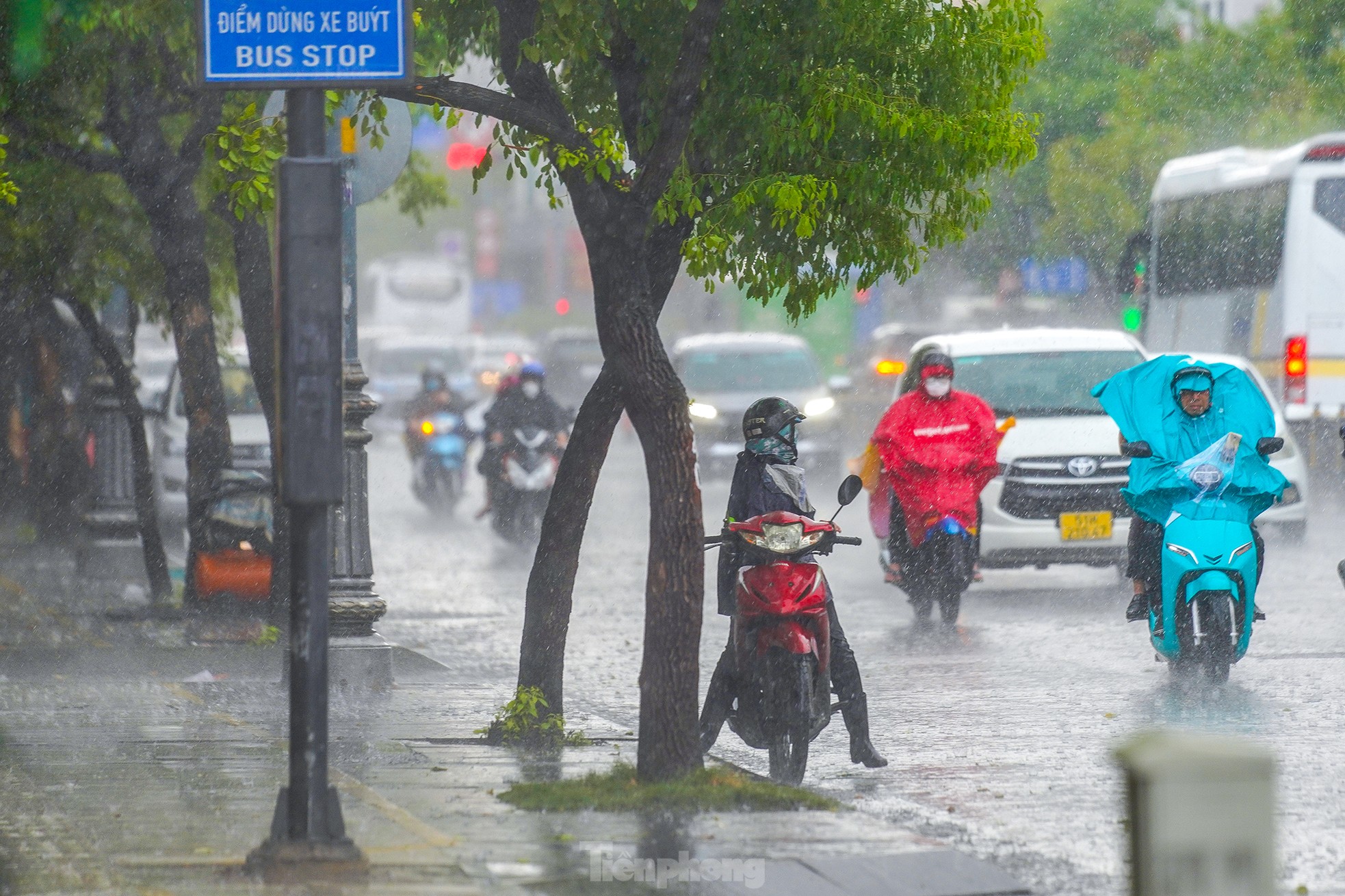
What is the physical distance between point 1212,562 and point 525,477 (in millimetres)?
10640

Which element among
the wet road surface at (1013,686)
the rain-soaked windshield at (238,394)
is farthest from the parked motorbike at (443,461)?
the wet road surface at (1013,686)

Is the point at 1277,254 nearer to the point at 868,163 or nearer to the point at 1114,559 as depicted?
the point at 1114,559

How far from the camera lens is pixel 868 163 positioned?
8.27 metres

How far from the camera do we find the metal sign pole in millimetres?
6383

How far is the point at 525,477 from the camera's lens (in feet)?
67.2

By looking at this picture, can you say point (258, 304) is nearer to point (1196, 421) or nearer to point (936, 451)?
point (936, 451)

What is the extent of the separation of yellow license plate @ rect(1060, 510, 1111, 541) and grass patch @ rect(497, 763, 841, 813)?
7.29 meters

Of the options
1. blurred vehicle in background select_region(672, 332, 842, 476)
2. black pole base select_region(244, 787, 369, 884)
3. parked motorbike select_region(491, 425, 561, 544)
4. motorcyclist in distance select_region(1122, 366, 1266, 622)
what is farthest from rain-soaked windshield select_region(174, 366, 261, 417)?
black pole base select_region(244, 787, 369, 884)

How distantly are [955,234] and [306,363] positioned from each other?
331 cm

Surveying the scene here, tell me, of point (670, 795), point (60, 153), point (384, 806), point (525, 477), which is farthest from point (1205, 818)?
point (525, 477)

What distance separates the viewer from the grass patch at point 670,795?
7.29m

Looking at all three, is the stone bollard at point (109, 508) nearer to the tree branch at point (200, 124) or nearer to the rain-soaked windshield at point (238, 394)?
the rain-soaked windshield at point (238, 394)

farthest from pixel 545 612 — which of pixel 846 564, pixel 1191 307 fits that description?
pixel 1191 307

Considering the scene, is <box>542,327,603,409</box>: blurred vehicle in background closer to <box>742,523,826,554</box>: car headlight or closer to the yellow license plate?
the yellow license plate
